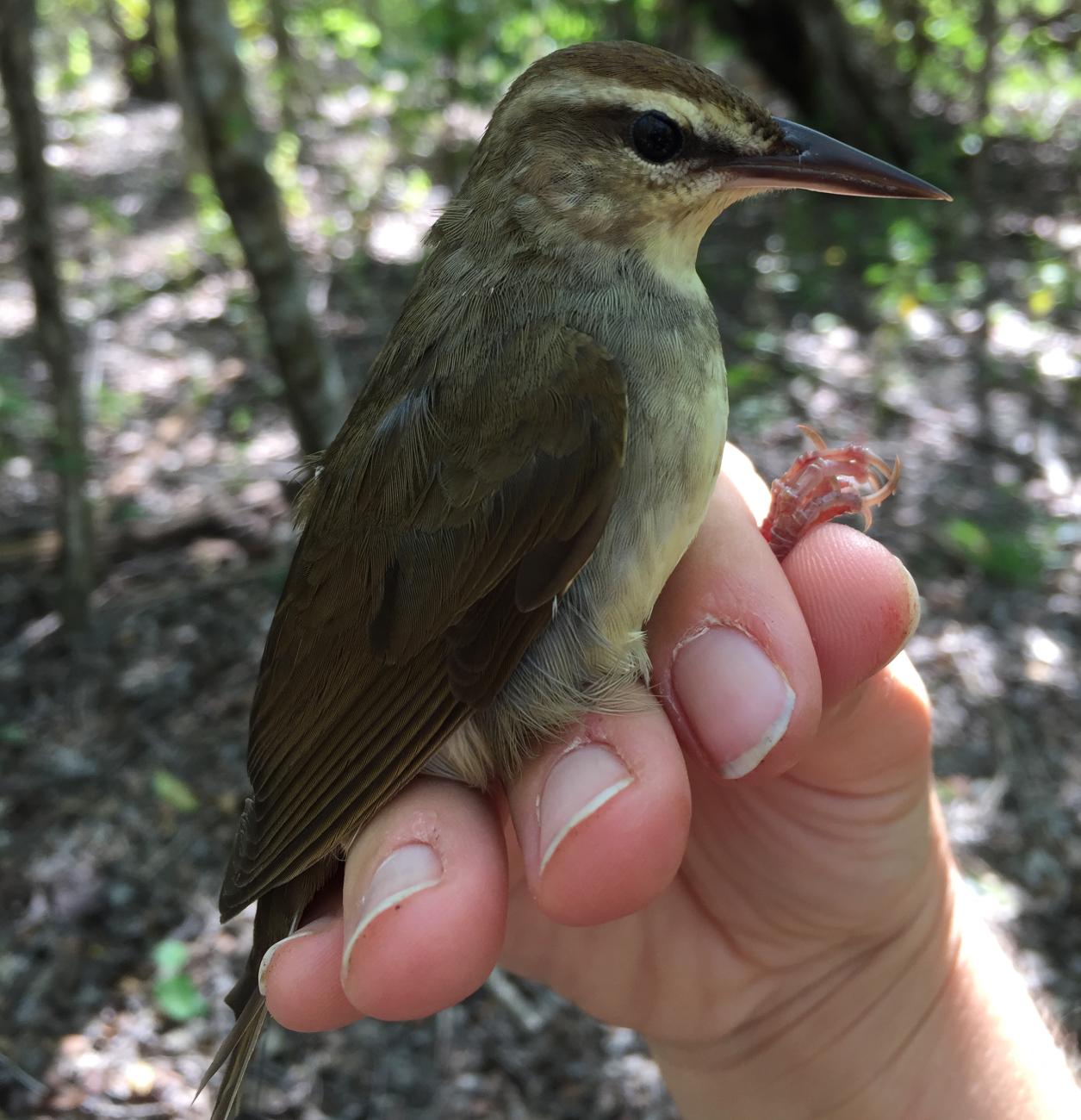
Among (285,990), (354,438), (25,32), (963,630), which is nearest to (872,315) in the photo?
(963,630)

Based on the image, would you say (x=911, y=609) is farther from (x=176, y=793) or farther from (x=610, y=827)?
(x=176, y=793)

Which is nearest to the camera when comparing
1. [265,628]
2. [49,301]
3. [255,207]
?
[49,301]

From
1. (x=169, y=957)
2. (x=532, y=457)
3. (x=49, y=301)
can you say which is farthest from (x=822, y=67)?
(x=169, y=957)

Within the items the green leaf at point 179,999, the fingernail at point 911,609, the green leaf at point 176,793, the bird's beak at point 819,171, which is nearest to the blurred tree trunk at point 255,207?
the green leaf at point 176,793

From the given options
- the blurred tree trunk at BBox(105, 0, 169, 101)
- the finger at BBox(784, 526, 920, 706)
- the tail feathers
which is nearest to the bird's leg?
the finger at BBox(784, 526, 920, 706)

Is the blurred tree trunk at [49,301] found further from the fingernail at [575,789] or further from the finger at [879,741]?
the finger at [879,741]

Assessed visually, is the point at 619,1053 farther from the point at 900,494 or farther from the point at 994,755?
the point at 900,494
